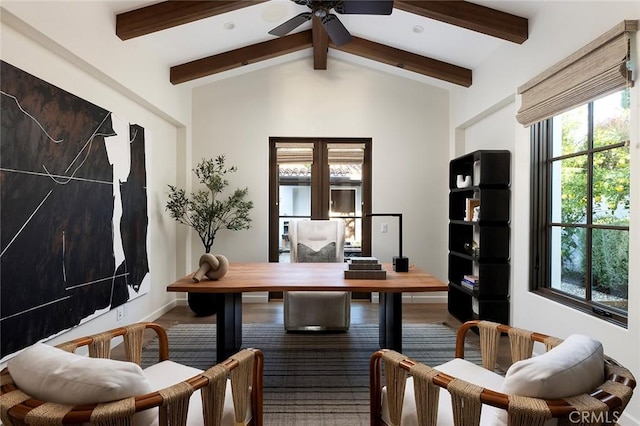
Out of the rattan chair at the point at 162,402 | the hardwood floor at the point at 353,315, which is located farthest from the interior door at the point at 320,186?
the rattan chair at the point at 162,402

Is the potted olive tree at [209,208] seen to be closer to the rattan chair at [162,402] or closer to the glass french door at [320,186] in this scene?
the glass french door at [320,186]

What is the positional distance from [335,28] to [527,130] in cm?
181

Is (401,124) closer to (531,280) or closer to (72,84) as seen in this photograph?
(531,280)

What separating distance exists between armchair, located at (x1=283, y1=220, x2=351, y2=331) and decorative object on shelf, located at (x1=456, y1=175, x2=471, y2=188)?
1392 mm

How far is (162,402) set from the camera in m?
0.97

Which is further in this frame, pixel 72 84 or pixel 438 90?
pixel 438 90

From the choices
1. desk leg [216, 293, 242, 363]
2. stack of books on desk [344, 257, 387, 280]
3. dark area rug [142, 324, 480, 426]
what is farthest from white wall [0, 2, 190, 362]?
stack of books on desk [344, 257, 387, 280]

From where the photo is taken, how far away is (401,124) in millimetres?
4609

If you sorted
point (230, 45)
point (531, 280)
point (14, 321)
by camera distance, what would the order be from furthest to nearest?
1. point (230, 45)
2. point (531, 280)
3. point (14, 321)

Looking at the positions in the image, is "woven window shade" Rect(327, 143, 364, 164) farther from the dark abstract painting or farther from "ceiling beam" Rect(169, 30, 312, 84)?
the dark abstract painting

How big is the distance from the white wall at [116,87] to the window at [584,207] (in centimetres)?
349

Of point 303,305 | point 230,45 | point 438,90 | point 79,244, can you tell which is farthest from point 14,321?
point 438,90

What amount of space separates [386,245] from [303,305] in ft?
5.76

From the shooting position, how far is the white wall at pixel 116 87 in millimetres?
2057
